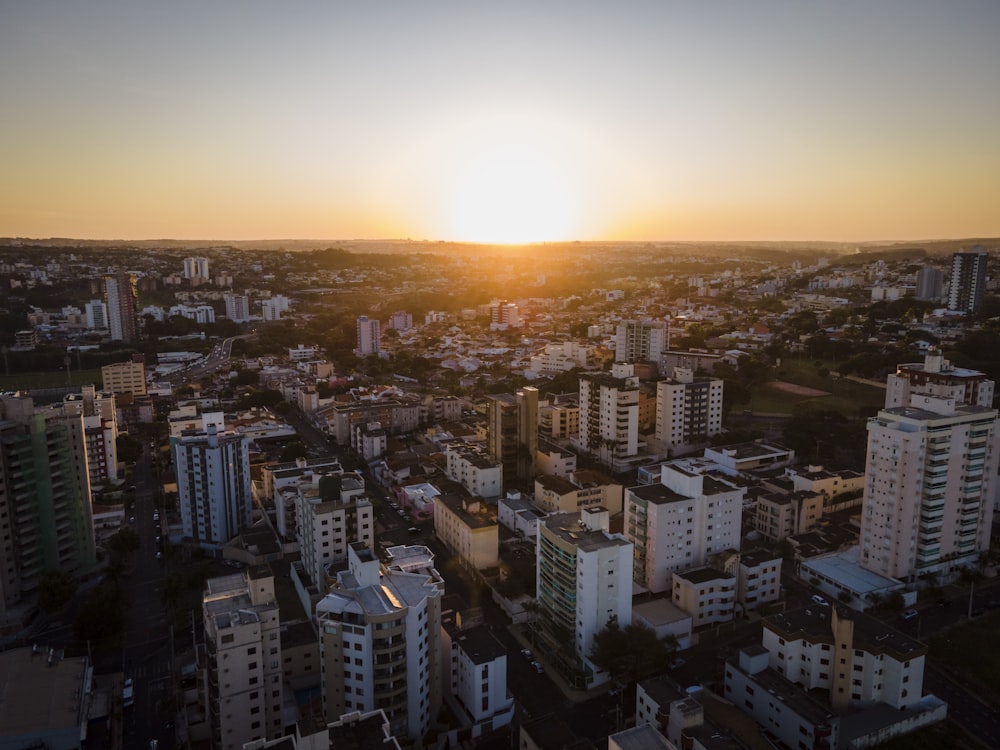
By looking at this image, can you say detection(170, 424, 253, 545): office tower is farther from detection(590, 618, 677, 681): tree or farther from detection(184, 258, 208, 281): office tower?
detection(184, 258, 208, 281): office tower

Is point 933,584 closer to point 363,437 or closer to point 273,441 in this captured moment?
point 363,437

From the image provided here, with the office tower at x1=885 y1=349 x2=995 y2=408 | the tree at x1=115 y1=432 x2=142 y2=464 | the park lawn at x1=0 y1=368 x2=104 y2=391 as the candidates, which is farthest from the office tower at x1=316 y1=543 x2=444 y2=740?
the park lawn at x1=0 y1=368 x2=104 y2=391

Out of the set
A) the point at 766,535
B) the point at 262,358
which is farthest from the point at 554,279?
the point at 766,535

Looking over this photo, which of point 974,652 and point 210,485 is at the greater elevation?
point 210,485

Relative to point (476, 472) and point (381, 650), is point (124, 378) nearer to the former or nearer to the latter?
point (476, 472)

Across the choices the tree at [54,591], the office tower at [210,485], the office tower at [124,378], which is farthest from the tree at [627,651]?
the office tower at [124,378]

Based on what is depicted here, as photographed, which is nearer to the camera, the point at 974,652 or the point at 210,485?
the point at 974,652

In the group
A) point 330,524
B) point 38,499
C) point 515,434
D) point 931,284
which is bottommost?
point 330,524

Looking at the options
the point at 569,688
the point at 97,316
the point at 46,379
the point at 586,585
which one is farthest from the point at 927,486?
the point at 97,316
